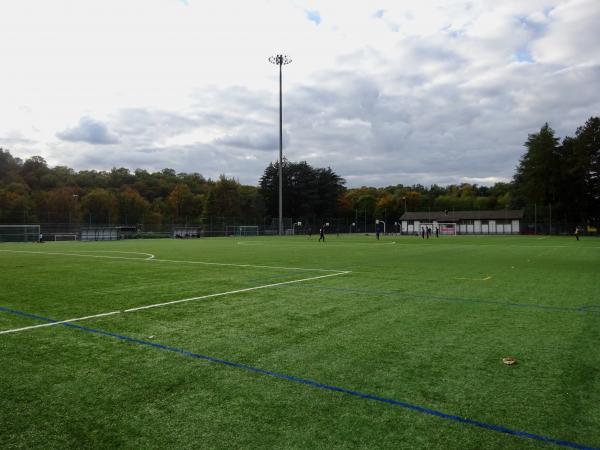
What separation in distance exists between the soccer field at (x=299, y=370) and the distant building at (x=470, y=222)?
65.3 meters

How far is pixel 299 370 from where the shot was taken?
4.41 m

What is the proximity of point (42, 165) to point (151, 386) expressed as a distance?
9196 cm

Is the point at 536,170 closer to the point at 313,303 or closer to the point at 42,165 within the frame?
the point at 313,303

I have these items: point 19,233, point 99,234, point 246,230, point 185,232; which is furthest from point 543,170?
point 19,233

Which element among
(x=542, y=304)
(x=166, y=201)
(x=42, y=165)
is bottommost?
(x=542, y=304)

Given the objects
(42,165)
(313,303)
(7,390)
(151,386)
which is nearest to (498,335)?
(313,303)

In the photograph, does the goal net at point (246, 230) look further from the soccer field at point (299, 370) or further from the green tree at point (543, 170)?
the soccer field at point (299, 370)

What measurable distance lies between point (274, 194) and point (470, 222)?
4093 centimetres

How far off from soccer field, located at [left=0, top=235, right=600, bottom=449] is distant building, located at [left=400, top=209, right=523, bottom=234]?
65.3 metres

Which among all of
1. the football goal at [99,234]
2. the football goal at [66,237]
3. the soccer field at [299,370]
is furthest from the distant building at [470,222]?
the soccer field at [299,370]

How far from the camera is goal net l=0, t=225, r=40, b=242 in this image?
43.8 meters

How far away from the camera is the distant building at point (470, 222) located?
73.8m

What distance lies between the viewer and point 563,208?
70125 millimetres

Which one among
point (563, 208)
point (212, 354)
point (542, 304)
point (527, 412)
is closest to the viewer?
point (527, 412)
